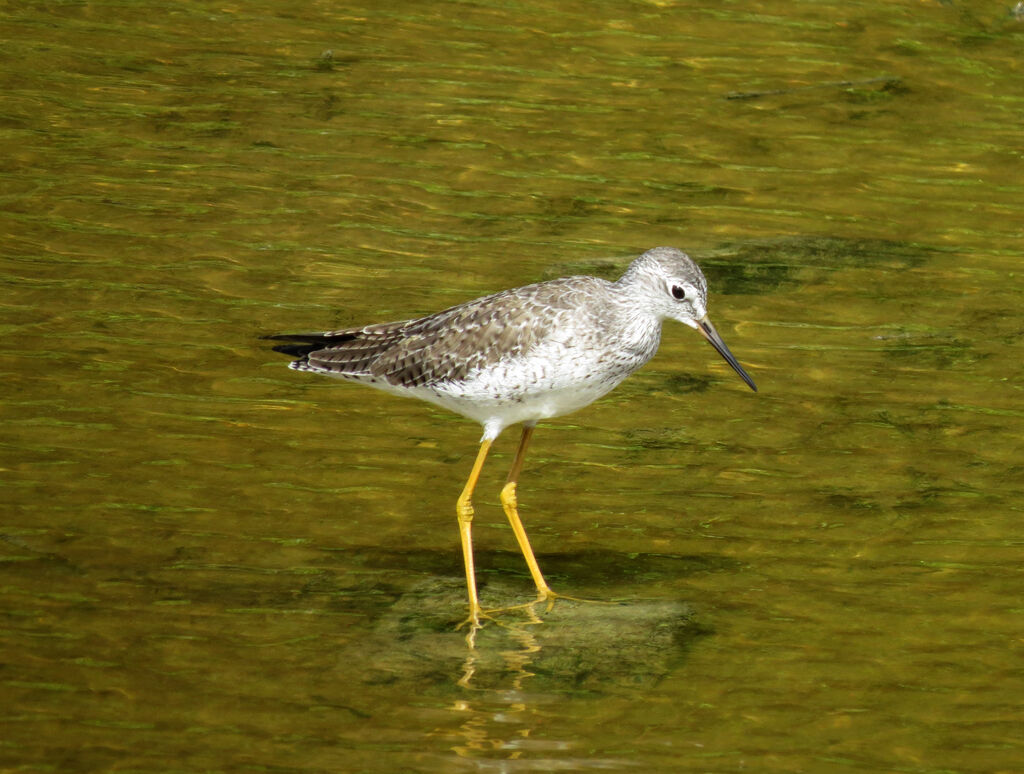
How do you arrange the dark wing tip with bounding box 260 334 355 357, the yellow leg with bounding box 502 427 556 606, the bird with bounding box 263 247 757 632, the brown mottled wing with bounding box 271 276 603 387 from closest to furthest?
the bird with bounding box 263 247 757 632
the brown mottled wing with bounding box 271 276 603 387
the yellow leg with bounding box 502 427 556 606
the dark wing tip with bounding box 260 334 355 357

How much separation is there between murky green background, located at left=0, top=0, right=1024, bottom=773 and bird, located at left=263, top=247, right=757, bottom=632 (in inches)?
31.1

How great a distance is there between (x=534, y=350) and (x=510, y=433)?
2350 mm

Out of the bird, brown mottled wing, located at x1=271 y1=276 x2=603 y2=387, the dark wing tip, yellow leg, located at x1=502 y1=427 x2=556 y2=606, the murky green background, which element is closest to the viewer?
the murky green background

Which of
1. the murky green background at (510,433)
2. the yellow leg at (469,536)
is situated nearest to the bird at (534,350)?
the yellow leg at (469,536)

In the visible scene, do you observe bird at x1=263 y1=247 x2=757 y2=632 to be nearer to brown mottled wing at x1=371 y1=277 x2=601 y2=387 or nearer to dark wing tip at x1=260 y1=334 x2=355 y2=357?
brown mottled wing at x1=371 y1=277 x2=601 y2=387

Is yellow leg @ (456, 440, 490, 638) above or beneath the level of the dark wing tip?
beneath

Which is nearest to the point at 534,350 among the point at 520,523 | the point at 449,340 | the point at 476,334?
the point at 476,334

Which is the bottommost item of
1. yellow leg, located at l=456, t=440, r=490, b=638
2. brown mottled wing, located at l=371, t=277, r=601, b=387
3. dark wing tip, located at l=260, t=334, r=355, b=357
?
yellow leg, located at l=456, t=440, r=490, b=638

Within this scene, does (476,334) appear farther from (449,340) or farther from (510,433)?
(510,433)

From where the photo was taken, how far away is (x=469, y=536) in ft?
25.8

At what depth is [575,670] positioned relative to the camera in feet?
23.9

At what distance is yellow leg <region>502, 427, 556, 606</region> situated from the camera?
7.95 meters

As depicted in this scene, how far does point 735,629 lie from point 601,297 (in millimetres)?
1735

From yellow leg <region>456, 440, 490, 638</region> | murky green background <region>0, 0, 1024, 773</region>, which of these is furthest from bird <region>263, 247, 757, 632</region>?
murky green background <region>0, 0, 1024, 773</region>
